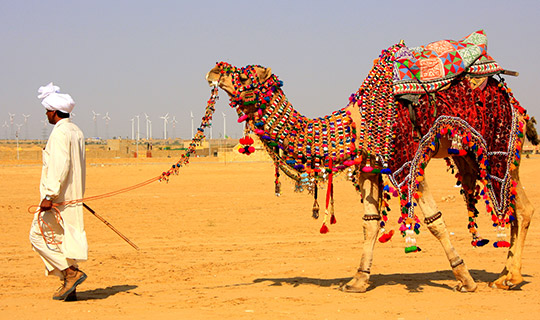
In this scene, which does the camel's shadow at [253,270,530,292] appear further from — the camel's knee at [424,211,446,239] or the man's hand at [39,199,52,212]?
the man's hand at [39,199,52,212]

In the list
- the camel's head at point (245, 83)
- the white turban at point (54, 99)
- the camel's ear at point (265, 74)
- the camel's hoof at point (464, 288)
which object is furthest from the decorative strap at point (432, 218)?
the white turban at point (54, 99)

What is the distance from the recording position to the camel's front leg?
7.75 meters

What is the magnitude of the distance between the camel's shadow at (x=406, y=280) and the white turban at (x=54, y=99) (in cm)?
333

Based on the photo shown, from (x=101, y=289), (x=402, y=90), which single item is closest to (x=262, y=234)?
(x=101, y=289)

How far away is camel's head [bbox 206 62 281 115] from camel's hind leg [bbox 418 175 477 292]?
2295 mm

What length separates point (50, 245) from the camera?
7.36m

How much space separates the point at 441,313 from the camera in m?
6.72

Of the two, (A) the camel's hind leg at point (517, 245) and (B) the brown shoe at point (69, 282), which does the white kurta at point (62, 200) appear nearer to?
(B) the brown shoe at point (69, 282)

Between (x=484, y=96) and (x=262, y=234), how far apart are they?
20.7 ft

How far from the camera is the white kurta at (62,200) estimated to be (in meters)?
7.31

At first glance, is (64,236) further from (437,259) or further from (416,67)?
(437,259)

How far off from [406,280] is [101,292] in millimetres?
4034

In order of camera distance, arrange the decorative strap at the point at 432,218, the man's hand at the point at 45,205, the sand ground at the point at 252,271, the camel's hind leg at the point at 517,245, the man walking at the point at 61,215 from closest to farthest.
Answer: the sand ground at the point at 252,271, the man's hand at the point at 45,205, the man walking at the point at 61,215, the decorative strap at the point at 432,218, the camel's hind leg at the point at 517,245

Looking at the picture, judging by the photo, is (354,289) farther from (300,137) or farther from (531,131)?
(531,131)
